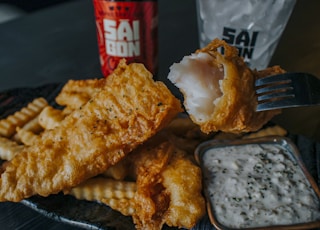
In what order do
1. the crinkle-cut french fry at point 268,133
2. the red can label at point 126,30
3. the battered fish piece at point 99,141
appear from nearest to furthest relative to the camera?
1. the battered fish piece at point 99,141
2. the crinkle-cut french fry at point 268,133
3. the red can label at point 126,30

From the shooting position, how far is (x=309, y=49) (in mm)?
3029

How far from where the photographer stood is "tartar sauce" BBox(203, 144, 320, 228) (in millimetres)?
1676

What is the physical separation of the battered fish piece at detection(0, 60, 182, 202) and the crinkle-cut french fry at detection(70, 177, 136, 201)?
2.4 inches

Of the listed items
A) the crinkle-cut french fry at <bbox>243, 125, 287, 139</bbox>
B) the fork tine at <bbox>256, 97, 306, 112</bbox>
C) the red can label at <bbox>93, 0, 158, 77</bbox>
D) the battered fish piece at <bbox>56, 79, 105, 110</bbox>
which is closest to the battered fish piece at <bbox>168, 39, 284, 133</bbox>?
the fork tine at <bbox>256, 97, 306, 112</bbox>

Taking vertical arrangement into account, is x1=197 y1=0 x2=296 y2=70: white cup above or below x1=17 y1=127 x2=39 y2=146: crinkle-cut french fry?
above

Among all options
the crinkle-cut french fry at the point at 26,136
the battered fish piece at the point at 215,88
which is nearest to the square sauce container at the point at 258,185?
the battered fish piece at the point at 215,88

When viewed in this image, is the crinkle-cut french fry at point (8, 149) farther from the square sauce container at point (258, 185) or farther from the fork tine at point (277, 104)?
the fork tine at point (277, 104)

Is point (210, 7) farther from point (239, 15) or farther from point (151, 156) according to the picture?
point (151, 156)

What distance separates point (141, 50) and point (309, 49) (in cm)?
126

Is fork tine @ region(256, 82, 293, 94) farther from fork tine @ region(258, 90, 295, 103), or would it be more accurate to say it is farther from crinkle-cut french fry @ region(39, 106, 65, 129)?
crinkle-cut french fry @ region(39, 106, 65, 129)

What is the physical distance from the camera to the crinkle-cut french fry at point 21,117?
2.24 metres

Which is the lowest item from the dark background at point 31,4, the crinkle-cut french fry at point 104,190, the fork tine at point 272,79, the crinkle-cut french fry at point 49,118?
the dark background at point 31,4

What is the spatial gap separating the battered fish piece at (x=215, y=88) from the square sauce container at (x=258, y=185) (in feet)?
0.79

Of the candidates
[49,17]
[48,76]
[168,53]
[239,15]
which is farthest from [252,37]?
[49,17]
